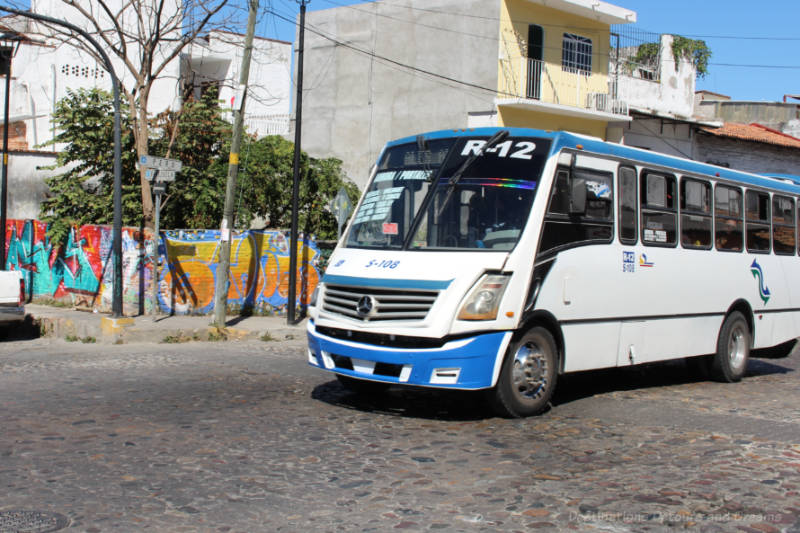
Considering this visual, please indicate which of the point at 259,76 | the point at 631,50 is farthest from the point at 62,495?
the point at 259,76

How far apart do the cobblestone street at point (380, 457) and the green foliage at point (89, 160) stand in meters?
10.9

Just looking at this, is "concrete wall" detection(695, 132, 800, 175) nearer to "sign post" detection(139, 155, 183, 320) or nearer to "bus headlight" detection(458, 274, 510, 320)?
"sign post" detection(139, 155, 183, 320)

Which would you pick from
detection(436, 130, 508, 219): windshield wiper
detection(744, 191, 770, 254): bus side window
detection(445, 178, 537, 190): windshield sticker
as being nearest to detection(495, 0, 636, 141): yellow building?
detection(744, 191, 770, 254): bus side window

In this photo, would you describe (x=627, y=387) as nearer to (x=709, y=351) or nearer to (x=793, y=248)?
(x=709, y=351)

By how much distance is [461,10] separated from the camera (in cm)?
A: 2648

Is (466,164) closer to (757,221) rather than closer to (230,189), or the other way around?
(757,221)

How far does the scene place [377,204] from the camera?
27.8ft

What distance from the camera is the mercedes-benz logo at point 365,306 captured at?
7.39 m

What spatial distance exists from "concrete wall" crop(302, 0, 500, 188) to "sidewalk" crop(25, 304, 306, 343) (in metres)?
12.1

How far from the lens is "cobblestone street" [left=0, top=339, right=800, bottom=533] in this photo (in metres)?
4.95

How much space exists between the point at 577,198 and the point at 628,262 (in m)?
1.23

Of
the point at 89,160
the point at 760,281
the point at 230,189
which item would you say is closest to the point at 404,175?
the point at 760,281

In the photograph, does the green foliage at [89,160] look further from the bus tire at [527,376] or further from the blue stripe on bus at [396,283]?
the bus tire at [527,376]

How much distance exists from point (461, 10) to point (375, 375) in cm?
2129
